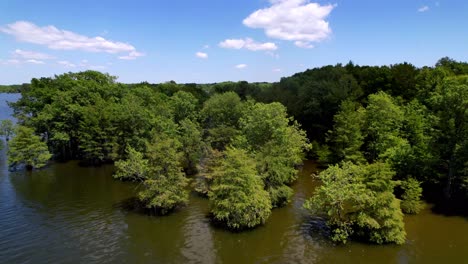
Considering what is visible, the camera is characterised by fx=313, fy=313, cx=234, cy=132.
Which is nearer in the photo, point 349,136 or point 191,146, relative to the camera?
point 191,146

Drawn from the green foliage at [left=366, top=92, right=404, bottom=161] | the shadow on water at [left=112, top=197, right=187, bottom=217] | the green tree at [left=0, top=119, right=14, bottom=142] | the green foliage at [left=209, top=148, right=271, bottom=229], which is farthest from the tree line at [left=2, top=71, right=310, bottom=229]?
the green foliage at [left=366, top=92, right=404, bottom=161]

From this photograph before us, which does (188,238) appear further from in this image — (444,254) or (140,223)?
(444,254)

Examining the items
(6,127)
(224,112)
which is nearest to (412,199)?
(224,112)

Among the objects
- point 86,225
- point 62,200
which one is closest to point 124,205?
point 86,225

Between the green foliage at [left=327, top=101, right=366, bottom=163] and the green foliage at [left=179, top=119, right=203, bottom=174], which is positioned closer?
the green foliage at [left=327, top=101, right=366, bottom=163]

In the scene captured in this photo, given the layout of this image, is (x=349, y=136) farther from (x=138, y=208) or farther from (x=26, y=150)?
(x=26, y=150)

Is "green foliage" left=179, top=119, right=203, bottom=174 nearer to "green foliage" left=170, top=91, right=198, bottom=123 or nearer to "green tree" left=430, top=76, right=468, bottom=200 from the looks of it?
"green foliage" left=170, top=91, right=198, bottom=123

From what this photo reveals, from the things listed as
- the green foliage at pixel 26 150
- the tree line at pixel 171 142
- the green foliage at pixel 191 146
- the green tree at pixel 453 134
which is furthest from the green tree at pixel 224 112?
the green tree at pixel 453 134
